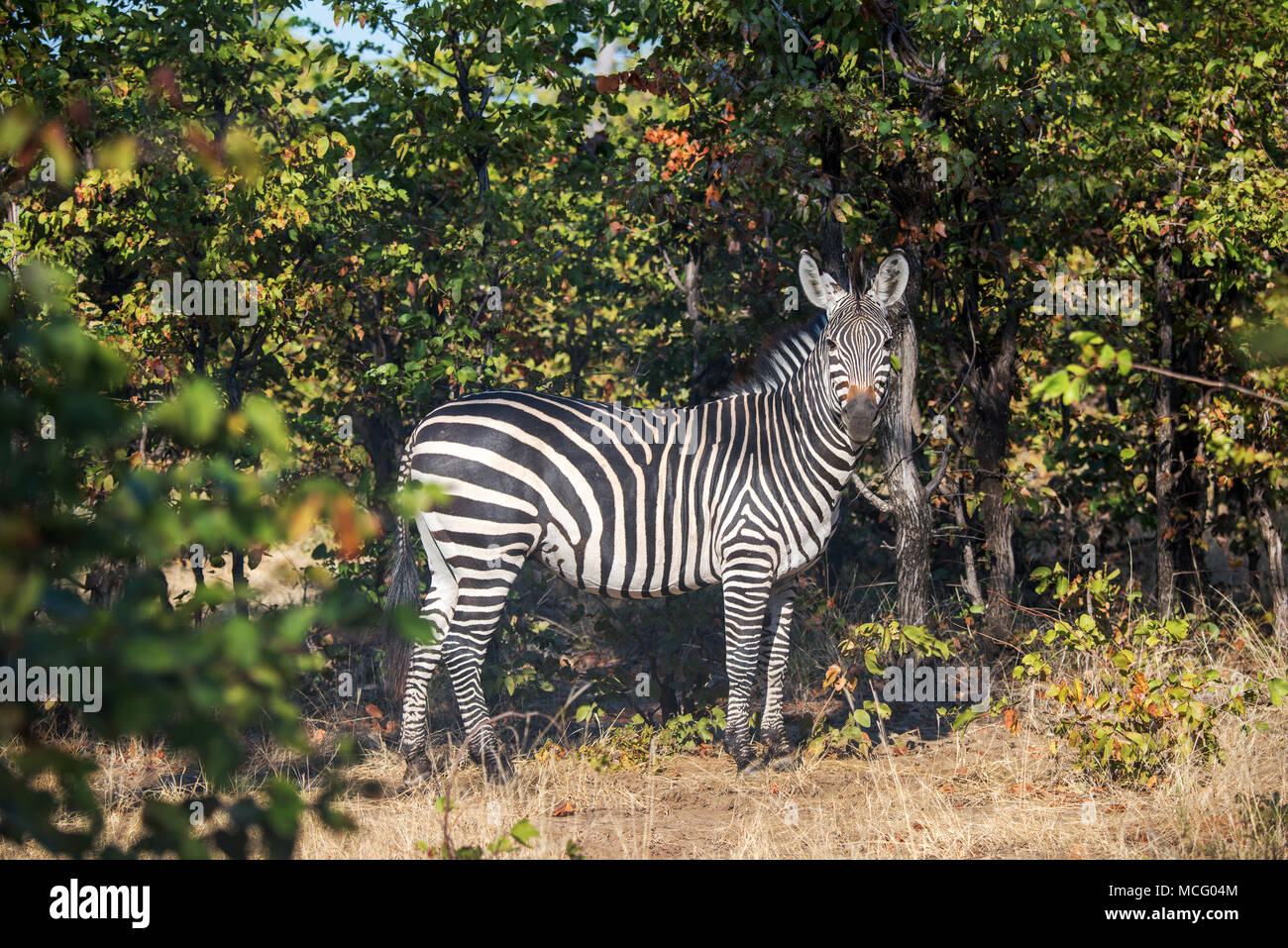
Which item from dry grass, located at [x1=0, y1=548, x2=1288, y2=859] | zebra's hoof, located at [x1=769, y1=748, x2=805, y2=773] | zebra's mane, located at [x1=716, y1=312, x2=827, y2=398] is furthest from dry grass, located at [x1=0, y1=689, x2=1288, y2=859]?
zebra's mane, located at [x1=716, y1=312, x2=827, y2=398]

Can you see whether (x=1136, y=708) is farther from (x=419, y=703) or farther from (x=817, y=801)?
(x=419, y=703)

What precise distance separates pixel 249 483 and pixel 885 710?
17.4 ft

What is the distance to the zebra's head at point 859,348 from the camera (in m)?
6.85

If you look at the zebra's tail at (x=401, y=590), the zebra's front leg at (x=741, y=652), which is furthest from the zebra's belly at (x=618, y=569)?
the zebra's tail at (x=401, y=590)

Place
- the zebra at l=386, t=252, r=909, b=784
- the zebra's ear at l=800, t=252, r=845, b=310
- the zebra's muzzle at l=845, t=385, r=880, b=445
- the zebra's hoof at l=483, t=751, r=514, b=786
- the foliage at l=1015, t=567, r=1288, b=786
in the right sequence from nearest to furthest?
the foliage at l=1015, t=567, r=1288, b=786 → the zebra's hoof at l=483, t=751, r=514, b=786 → the zebra's muzzle at l=845, t=385, r=880, b=445 → the zebra at l=386, t=252, r=909, b=784 → the zebra's ear at l=800, t=252, r=845, b=310

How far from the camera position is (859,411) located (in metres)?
6.84

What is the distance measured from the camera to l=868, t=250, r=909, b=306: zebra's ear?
23.7 feet

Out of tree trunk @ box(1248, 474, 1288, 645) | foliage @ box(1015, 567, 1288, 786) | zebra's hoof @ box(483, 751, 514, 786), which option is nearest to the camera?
foliage @ box(1015, 567, 1288, 786)

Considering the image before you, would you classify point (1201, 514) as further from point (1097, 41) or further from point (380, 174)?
point (380, 174)

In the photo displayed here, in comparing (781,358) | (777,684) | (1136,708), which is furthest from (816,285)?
(1136,708)

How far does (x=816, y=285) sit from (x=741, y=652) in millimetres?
2396

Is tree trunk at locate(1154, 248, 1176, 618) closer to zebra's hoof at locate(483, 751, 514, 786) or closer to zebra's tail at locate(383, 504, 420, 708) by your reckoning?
zebra's hoof at locate(483, 751, 514, 786)

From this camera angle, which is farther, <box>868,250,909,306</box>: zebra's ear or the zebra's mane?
the zebra's mane

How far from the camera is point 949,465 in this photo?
943cm
